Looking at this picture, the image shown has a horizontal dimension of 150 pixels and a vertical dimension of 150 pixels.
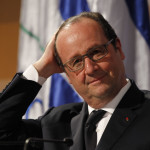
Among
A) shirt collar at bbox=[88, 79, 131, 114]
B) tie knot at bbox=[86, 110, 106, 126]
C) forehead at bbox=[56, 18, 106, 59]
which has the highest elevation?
forehead at bbox=[56, 18, 106, 59]

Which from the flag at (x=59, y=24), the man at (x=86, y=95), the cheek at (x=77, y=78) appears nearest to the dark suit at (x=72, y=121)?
the man at (x=86, y=95)

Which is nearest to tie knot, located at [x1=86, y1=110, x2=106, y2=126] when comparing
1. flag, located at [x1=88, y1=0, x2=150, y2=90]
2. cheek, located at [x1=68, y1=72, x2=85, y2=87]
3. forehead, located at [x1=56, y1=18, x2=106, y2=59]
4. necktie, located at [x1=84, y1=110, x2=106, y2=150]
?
necktie, located at [x1=84, y1=110, x2=106, y2=150]

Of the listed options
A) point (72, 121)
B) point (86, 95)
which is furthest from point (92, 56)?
point (72, 121)

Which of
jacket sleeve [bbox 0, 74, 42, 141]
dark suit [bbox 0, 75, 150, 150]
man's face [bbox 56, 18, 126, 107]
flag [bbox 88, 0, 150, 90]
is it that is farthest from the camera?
flag [bbox 88, 0, 150, 90]

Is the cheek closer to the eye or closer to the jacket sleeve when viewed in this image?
the eye

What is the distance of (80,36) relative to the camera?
142 centimetres

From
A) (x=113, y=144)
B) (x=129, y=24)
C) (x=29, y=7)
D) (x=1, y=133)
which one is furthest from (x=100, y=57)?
(x=29, y=7)

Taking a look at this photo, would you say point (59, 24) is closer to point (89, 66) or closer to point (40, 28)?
point (40, 28)

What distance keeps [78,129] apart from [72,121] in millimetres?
123

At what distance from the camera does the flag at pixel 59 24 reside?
2.07m

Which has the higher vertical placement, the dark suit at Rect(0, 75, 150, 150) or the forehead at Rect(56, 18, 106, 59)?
the forehead at Rect(56, 18, 106, 59)

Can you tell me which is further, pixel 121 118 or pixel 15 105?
pixel 15 105

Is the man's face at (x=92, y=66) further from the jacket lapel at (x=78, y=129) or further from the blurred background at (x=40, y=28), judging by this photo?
the blurred background at (x=40, y=28)

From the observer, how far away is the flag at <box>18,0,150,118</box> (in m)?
2.07
